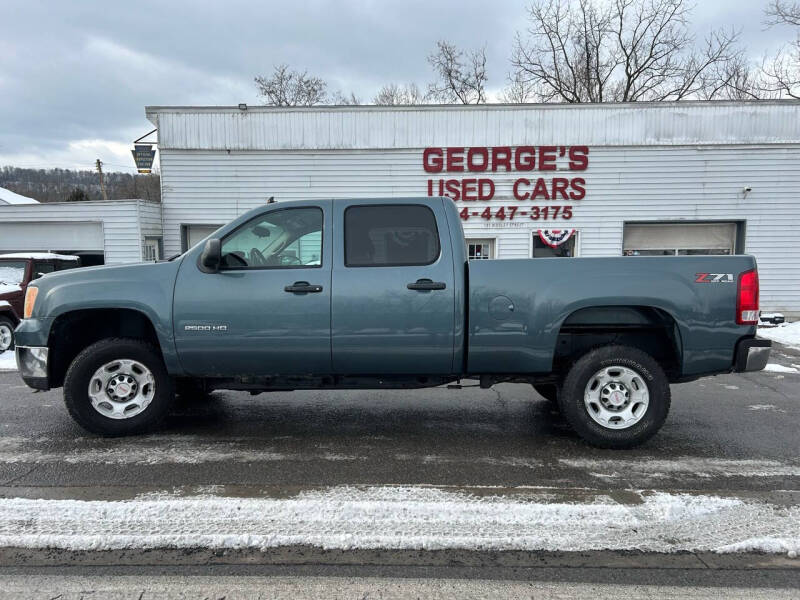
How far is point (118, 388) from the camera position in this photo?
4.45 metres

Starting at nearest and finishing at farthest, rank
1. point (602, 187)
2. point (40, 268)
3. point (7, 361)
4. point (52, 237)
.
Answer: point (7, 361), point (40, 268), point (602, 187), point (52, 237)

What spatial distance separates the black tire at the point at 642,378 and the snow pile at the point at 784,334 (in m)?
7.80

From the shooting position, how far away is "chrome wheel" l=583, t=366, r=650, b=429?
13.7 ft

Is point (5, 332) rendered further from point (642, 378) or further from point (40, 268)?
point (642, 378)

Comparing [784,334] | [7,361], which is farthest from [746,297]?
[7,361]

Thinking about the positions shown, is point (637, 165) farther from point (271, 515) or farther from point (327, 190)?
point (271, 515)

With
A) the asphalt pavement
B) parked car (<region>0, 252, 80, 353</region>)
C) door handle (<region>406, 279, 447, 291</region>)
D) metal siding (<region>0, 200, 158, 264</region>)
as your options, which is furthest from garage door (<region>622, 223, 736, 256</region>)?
parked car (<region>0, 252, 80, 353</region>)

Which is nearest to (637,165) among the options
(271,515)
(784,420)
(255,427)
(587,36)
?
(784,420)

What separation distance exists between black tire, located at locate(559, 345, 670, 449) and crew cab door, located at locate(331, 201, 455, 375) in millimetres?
1031

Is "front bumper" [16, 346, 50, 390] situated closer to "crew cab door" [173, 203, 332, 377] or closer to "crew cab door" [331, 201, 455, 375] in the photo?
"crew cab door" [173, 203, 332, 377]

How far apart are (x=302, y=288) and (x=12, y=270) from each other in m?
8.68

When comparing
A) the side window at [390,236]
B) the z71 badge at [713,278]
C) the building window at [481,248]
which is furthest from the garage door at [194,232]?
the z71 badge at [713,278]

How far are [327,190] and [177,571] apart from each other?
13005mm

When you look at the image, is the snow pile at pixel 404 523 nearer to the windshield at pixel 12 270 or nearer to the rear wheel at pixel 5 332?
the rear wheel at pixel 5 332
